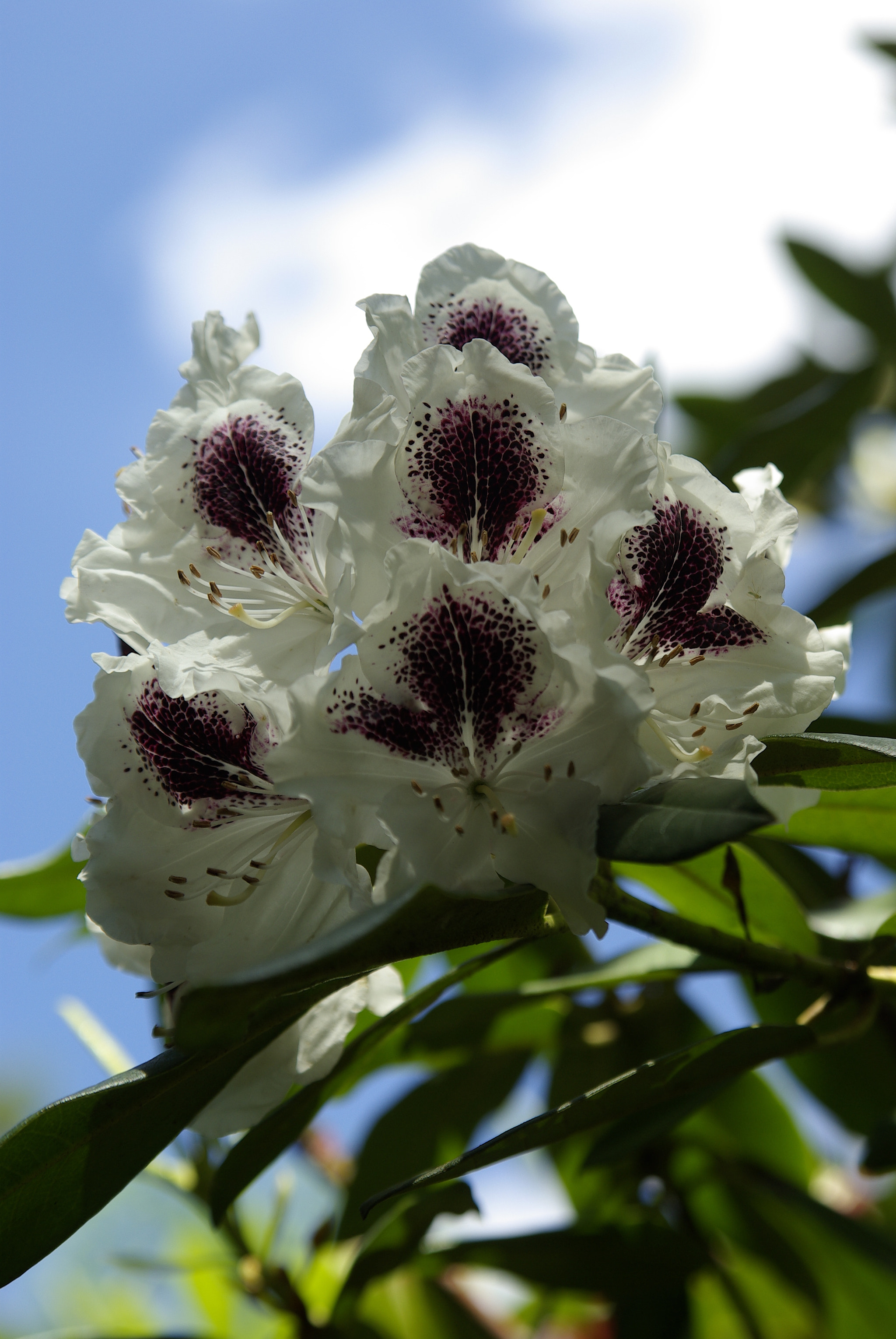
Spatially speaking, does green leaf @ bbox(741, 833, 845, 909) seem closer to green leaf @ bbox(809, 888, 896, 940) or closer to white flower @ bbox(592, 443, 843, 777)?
green leaf @ bbox(809, 888, 896, 940)

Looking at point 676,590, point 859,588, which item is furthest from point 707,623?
point 859,588

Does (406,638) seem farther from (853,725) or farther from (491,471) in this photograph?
(853,725)

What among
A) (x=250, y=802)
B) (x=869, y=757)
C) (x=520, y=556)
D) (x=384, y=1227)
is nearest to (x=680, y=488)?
(x=520, y=556)

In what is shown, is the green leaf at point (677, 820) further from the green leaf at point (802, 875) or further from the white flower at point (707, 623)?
the green leaf at point (802, 875)

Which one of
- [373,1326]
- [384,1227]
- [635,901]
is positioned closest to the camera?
[635,901]

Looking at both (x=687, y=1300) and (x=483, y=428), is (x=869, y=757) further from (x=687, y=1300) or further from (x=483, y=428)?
(x=687, y=1300)

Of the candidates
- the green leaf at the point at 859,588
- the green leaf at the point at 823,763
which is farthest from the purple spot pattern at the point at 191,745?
the green leaf at the point at 859,588

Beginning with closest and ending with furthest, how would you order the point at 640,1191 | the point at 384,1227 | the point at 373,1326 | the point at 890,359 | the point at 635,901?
the point at 635,901 → the point at 384,1227 → the point at 373,1326 → the point at 640,1191 → the point at 890,359
